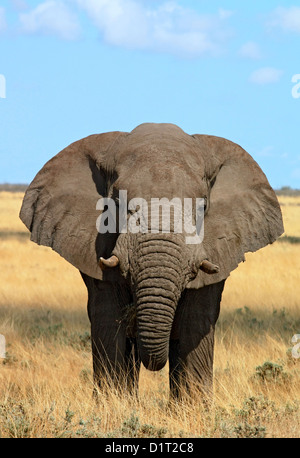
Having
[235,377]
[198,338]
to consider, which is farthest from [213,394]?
[235,377]

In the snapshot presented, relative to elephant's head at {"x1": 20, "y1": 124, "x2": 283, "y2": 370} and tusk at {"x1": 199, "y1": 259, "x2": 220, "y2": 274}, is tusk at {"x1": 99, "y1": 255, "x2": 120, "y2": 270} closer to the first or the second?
elephant's head at {"x1": 20, "y1": 124, "x2": 283, "y2": 370}

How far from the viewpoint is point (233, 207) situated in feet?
27.2

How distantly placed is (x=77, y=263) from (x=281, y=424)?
2.28 meters

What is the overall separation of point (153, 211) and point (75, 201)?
4.94ft

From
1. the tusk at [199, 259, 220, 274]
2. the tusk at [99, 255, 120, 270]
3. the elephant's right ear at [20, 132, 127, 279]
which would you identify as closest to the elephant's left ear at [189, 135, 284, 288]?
the tusk at [199, 259, 220, 274]

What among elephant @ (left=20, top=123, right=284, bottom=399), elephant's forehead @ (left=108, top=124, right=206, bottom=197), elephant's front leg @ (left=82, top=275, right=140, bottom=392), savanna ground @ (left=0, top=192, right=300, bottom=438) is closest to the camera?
elephant @ (left=20, top=123, right=284, bottom=399)

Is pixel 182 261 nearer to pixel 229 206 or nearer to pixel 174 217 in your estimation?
pixel 174 217

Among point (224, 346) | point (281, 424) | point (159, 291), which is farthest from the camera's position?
point (224, 346)

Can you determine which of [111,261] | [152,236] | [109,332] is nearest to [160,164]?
[152,236]

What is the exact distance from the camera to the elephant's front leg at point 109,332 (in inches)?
311

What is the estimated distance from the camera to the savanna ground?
24.2ft

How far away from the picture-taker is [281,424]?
303 inches

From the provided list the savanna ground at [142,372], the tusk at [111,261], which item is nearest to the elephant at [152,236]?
the tusk at [111,261]

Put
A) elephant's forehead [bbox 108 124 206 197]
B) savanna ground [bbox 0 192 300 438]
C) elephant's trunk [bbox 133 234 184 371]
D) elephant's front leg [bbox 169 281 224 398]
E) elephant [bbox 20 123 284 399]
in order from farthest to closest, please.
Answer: elephant's front leg [bbox 169 281 224 398] < savanna ground [bbox 0 192 300 438] < elephant's forehead [bbox 108 124 206 197] < elephant [bbox 20 123 284 399] < elephant's trunk [bbox 133 234 184 371]
